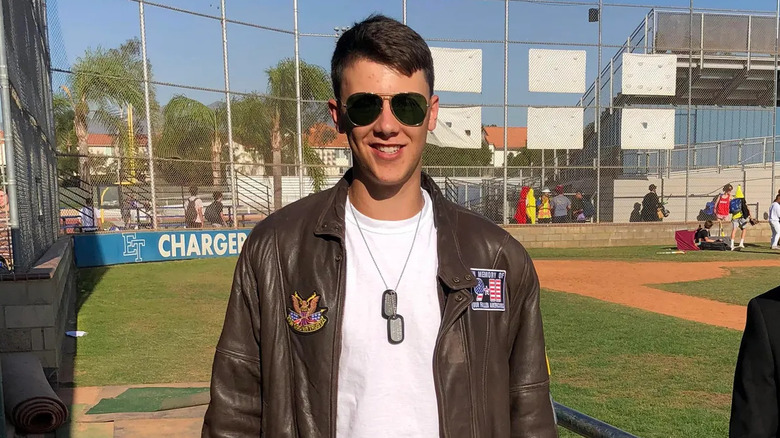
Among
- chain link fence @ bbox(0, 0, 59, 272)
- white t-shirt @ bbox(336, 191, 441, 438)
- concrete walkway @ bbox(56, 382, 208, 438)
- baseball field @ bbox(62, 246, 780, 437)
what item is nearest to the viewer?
white t-shirt @ bbox(336, 191, 441, 438)

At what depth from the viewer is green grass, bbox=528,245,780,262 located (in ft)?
53.8

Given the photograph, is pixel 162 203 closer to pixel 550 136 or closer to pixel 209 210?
pixel 209 210

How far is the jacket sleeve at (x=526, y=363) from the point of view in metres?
1.76

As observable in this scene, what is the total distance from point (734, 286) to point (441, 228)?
38.6ft

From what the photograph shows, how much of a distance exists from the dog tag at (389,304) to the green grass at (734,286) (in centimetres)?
995

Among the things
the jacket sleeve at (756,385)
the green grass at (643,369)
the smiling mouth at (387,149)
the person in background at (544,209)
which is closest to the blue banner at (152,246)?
the green grass at (643,369)

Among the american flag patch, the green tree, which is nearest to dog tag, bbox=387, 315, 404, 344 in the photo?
the american flag patch

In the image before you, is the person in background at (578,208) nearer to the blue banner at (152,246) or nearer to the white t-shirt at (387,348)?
the blue banner at (152,246)

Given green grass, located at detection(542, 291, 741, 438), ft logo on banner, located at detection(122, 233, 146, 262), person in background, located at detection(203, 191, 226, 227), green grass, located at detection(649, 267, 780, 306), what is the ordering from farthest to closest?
person in background, located at detection(203, 191, 226, 227), ft logo on banner, located at detection(122, 233, 146, 262), green grass, located at detection(649, 267, 780, 306), green grass, located at detection(542, 291, 741, 438)

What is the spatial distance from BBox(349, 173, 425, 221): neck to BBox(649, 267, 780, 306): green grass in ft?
32.2

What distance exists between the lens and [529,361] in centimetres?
177

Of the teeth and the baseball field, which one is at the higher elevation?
the teeth

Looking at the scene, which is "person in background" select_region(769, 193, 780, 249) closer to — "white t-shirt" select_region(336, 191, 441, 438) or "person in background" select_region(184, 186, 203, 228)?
"person in background" select_region(184, 186, 203, 228)

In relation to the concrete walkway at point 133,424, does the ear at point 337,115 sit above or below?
above
